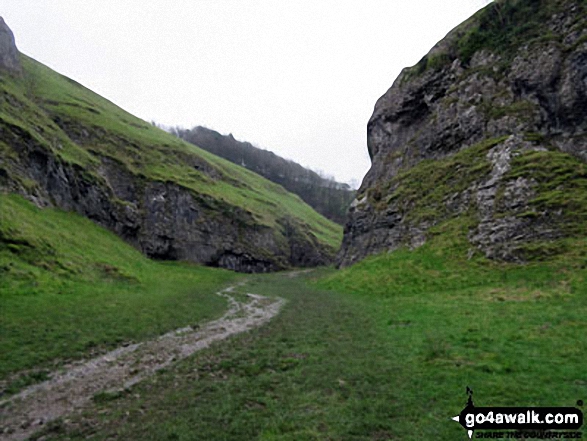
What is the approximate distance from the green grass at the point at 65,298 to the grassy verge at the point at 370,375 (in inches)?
248

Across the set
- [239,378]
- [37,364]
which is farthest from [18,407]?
[239,378]

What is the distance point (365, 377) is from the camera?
13.7 meters

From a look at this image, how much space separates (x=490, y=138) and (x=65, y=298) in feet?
193

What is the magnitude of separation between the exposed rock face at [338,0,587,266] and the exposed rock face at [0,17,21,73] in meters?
98.8

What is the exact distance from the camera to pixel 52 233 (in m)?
43.8

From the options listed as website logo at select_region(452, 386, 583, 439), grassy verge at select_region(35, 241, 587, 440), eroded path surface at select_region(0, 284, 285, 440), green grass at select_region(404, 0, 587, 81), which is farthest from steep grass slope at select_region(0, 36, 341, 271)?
green grass at select_region(404, 0, 587, 81)

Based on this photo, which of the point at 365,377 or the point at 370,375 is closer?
the point at 365,377

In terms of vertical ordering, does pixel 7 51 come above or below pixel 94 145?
above

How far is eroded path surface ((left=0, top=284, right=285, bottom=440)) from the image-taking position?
35.8ft

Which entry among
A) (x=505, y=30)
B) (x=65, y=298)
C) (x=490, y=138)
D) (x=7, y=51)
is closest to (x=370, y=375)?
(x=65, y=298)

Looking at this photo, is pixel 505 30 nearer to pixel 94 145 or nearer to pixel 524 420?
pixel 524 420

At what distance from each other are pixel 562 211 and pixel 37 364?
44.5 meters

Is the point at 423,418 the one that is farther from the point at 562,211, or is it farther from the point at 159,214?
the point at 159,214

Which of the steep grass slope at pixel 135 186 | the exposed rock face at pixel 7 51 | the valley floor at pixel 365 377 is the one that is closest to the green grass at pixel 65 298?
the valley floor at pixel 365 377
